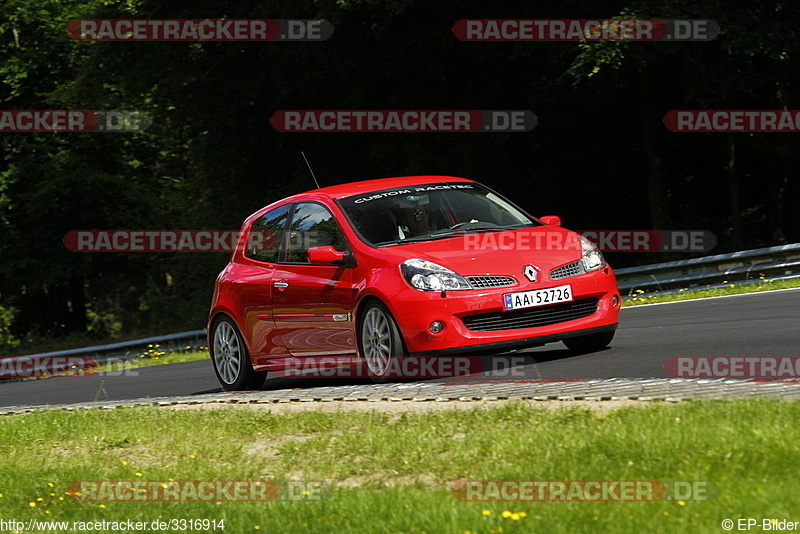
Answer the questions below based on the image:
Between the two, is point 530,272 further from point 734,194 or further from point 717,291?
point 734,194

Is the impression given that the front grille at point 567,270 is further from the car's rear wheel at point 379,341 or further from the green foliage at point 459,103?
the green foliage at point 459,103

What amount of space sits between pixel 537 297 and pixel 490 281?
1.36 ft

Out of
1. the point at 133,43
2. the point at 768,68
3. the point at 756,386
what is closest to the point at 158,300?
the point at 133,43

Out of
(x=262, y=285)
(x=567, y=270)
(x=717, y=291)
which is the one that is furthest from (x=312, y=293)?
(x=717, y=291)

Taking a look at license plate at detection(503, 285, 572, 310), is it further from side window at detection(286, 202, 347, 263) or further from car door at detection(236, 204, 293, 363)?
car door at detection(236, 204, 293, 363)

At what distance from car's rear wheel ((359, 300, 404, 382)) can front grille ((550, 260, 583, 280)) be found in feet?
4.49

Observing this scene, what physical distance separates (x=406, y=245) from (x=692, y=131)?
60.2 feet

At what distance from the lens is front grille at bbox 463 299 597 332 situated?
10188 mm

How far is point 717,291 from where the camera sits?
18562mm

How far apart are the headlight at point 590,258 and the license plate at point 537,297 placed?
379 millimetres

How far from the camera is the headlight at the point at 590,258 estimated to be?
1076 centimetres

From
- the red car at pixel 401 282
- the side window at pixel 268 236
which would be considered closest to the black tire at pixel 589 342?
the red car at pixel 401 282

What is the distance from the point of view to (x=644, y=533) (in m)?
5.12

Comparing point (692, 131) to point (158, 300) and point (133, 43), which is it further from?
point (158, 300)
